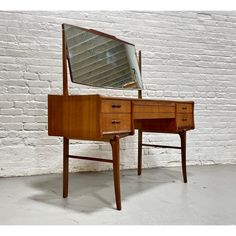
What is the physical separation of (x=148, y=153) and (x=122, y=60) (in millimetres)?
1126

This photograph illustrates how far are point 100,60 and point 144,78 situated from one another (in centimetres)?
92

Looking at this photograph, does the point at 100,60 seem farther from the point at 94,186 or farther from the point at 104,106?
the point at 94,186

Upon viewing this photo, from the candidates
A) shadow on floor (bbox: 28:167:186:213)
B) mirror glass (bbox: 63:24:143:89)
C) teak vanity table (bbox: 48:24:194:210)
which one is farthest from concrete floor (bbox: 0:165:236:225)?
mirror glass (bbox: 63:24:143:89)

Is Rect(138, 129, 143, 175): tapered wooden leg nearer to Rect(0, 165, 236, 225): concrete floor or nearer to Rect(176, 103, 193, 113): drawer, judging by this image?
Rect(0, 165, 236, 225): concrete floor

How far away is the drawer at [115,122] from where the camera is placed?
1866 millimetres

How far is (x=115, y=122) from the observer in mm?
1938

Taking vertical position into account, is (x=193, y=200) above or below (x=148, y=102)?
below

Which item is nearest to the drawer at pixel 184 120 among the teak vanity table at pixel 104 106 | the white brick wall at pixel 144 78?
the teak vanity table at pixel 104 106

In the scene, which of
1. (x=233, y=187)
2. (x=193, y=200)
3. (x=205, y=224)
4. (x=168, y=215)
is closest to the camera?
(x=205, y=224)

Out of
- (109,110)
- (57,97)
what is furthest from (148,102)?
(57,97)

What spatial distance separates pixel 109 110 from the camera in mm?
1899

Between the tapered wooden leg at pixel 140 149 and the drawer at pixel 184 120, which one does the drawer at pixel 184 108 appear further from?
the tapered wooden leg at pixel 140 149

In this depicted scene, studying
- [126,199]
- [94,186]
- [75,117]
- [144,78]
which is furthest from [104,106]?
[144,78]

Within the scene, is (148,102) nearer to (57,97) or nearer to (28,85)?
(57,97)
